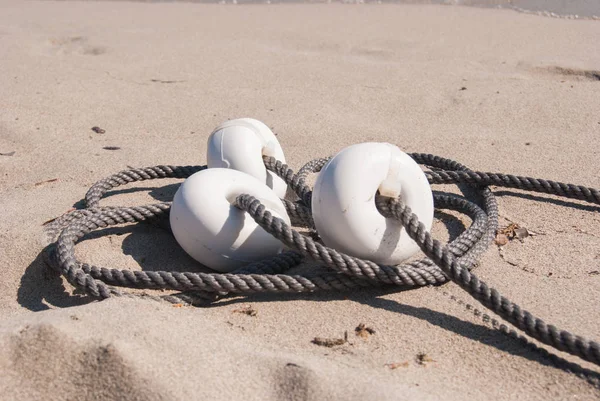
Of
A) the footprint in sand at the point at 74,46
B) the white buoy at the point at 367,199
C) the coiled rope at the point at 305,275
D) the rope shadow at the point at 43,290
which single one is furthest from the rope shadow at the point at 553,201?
the footprint in sand at the point at 74,46

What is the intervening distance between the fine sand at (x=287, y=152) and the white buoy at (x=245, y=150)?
1.63ft

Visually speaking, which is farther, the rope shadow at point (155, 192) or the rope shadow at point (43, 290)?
the rope shadow at point (155, 192)

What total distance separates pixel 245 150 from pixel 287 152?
0.95 metres

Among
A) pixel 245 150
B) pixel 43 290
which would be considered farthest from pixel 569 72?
pixel 43 290

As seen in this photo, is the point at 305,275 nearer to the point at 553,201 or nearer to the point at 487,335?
the point at 487,335

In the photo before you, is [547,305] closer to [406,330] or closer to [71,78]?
[406,330]

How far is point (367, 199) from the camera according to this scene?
273cm

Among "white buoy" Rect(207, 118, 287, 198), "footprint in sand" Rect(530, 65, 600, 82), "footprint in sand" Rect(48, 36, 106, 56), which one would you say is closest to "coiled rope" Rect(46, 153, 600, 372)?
"white buoy" Rect(207, 118, 287, 198)

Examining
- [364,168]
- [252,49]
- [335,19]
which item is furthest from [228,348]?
[335,19]

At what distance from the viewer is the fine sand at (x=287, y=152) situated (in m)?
2.20

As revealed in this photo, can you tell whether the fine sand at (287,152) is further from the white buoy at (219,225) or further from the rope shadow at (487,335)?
the white buoy at (219,225)

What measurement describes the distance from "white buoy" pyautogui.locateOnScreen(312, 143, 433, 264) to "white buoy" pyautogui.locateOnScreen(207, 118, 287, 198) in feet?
2.31

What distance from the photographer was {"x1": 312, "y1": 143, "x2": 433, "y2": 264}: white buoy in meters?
2.71

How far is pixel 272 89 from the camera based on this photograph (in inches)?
219
